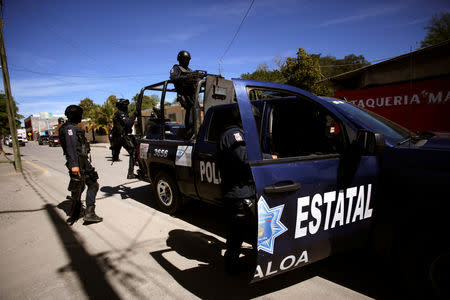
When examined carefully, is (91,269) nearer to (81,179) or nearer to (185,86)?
(81,179)

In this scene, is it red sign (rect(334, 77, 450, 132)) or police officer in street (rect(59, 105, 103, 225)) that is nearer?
police officer in street (rect(59, 105, 103, 225))

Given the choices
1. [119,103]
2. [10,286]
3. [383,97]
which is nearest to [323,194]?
[10,286]

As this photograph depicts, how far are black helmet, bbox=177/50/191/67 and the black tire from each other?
2.32 metres

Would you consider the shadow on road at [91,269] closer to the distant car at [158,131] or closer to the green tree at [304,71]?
the distant car at [158,131]

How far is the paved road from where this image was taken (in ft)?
7.86

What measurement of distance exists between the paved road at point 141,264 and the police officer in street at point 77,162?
28cm

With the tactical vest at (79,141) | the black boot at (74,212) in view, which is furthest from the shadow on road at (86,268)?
the tactical vest at (79,141)

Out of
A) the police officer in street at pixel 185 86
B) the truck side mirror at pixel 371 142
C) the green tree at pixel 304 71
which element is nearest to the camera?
the truck side mirror at pixel 371 142

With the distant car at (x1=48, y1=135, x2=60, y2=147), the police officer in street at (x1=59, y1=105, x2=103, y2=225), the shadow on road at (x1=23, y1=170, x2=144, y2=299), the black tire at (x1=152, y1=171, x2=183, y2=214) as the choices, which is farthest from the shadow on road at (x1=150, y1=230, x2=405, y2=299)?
the distant car at (x1=48, y1=135, x2=60, y2=147)

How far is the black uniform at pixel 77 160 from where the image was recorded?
12.5ft

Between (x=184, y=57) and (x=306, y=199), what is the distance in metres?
4.02

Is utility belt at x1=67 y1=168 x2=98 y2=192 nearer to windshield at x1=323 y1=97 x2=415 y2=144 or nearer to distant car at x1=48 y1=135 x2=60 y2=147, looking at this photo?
windshield at x1=323 y1=97 x2=415 y2=144

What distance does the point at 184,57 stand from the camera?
4898mm

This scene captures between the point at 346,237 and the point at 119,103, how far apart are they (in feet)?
18.1
